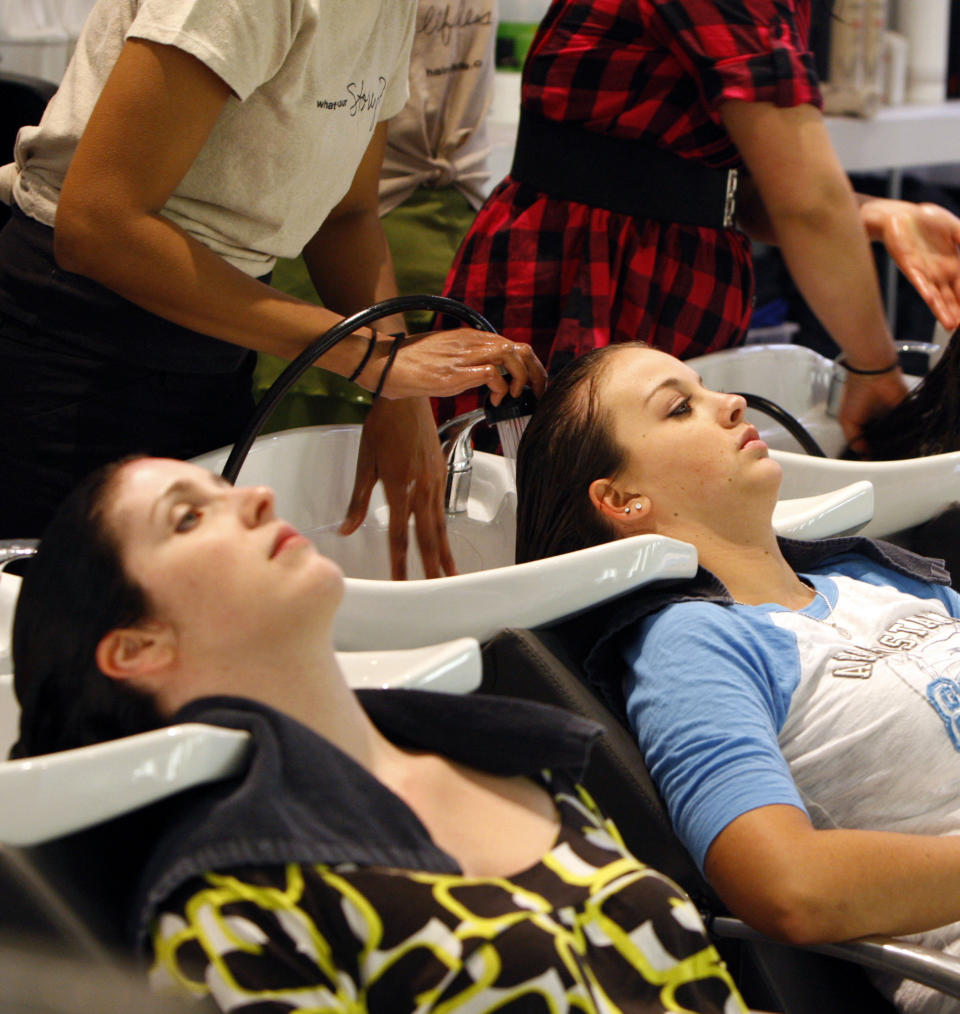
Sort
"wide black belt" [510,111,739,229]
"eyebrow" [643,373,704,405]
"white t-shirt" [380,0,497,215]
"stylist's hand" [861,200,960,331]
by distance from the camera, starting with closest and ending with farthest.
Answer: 1. "eyebrow" [643,373,704,405]
2. "wide black belt" [510,111,739,229]
3. "stylist's hand" [861,200,960,331]
4. "white t-shirt" [380,0,497,215]

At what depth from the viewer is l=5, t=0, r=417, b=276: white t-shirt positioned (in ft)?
3.92

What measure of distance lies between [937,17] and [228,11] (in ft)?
11.0

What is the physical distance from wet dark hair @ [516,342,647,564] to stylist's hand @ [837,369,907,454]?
588mm

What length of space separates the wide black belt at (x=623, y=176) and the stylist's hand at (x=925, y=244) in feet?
0.92

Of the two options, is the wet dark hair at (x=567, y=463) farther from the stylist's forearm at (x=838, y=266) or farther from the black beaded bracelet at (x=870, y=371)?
the black beaded bracelet at (x=870, y=371)

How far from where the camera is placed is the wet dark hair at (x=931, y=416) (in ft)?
5.90

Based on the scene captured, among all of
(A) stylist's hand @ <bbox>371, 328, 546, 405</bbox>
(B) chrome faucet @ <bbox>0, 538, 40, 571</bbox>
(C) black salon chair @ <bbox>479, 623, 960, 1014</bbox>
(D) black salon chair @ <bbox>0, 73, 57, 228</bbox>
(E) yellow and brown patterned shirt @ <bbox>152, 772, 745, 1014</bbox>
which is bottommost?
(C) black salon chair @ <bbox>479, 623, 960, 1014</bbox>

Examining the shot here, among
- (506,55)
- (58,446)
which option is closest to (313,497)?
(58,446)

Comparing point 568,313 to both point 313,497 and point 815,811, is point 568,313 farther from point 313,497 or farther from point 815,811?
point 815,811

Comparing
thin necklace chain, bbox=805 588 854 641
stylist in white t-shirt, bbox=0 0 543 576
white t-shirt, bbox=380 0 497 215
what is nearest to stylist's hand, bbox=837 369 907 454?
thin necklace chain, bbox=805 588 854 641

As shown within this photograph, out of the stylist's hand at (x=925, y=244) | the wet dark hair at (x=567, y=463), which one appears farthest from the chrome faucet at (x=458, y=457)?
the stylist's hand at (x=925, y=244)

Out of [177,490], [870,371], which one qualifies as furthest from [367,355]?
[870,371]

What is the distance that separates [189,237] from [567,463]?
452 millimetres

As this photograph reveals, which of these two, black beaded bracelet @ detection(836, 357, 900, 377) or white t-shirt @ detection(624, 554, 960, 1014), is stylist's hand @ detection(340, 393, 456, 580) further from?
black beaded bracelet @ detection(836, 357, 900, 377)
